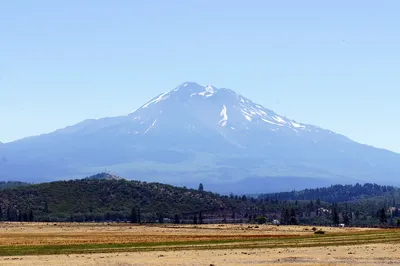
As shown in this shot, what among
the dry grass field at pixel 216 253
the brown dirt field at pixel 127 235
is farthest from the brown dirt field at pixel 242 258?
the brown dirt field at pixel 127 235

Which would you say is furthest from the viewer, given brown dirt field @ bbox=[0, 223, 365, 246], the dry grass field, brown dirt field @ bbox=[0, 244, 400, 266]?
brown dirt field @ bbox=[0, 223, 365, 246]

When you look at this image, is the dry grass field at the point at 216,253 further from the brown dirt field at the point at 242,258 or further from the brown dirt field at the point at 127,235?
the brown dirt field at the point at 127,235

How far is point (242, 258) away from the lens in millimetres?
52438

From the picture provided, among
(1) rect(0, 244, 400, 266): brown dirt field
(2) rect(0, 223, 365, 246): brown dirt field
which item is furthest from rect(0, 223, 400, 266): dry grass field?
(2) rect(0, 223, 365, 246): brown dirt field

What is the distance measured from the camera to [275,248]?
60656 mm

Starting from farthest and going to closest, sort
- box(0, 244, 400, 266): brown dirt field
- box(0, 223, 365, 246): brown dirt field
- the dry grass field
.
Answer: box(0, 223, 365, 246): brown dirt field → the dry grass field → box(0, 244, 400, 266): brown dirt field

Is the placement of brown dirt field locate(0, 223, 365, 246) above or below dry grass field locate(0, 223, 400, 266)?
above

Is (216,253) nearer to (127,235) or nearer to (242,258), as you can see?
(242,258)

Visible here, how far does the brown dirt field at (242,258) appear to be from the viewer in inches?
1961

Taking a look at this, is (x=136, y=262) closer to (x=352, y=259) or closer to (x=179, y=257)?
(x=179, y=257)

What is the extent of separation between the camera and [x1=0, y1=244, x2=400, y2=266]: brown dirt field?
163 feet

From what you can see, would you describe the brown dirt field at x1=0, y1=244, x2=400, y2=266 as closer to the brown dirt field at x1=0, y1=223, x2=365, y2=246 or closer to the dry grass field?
the dry grass field

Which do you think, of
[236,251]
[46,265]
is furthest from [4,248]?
[236,251]

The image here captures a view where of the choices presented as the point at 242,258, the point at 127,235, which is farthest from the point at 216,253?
the point at 127,235
